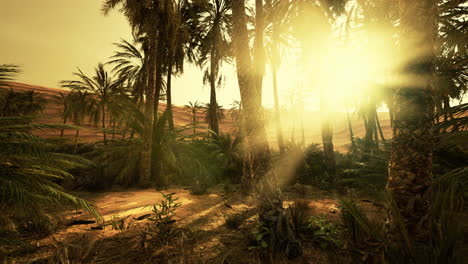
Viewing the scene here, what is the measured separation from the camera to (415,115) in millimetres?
2252

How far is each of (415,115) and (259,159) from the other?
205 centimetres

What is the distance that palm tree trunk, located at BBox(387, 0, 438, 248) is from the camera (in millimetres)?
2156

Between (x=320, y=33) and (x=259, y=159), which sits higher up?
(x=320, y=33)

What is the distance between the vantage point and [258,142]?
3.20 m

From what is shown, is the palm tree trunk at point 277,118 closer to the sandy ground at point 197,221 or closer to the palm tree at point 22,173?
the sandy ground at point 197,221

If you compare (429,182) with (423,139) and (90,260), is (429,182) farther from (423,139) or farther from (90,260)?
(90,260)

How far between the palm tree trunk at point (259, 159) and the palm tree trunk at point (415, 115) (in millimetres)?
1437

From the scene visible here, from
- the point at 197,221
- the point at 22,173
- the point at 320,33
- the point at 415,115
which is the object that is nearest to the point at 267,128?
the point at 320,33

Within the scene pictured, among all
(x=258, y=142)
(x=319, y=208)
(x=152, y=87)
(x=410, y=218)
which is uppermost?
(x=152, y=87)

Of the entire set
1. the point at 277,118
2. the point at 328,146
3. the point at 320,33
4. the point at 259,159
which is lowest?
the point at 328,146

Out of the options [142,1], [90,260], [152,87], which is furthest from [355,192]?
[142,1]

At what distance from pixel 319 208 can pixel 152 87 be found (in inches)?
310

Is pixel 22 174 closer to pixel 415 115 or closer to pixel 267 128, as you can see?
pixel 415 115

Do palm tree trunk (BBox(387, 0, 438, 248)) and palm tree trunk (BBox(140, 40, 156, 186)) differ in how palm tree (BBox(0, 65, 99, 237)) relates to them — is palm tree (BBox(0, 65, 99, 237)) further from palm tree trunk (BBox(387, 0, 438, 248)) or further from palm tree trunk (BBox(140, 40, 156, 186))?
palm tree trunk (BBox(140, 40, 156, 186))
